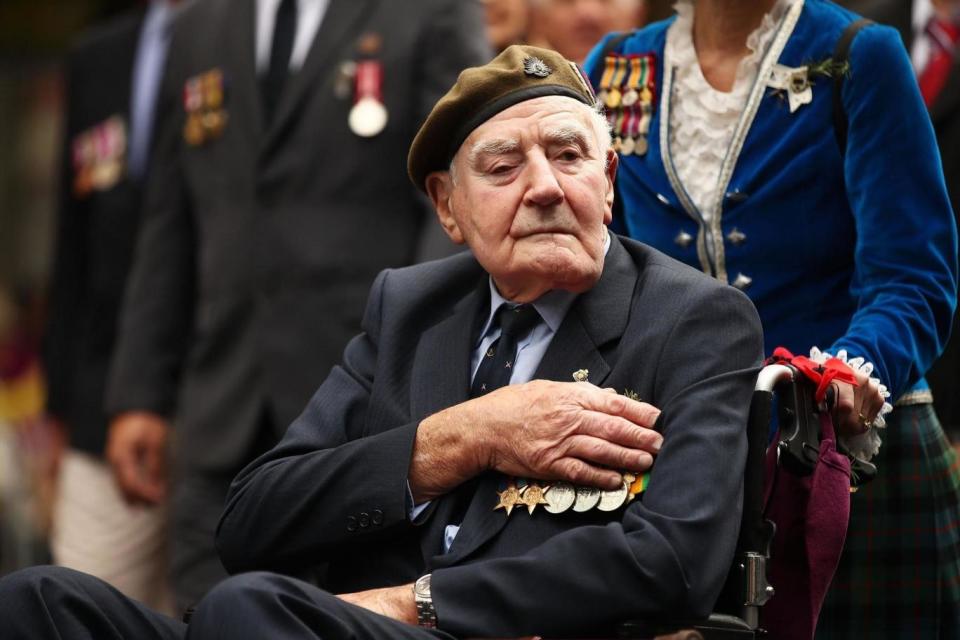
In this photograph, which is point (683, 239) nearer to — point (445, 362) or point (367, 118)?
point (445, 362)

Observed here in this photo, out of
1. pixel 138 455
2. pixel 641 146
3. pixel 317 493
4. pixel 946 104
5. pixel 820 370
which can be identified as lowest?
pixel 138 455

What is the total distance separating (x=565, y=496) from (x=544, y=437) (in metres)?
0.13

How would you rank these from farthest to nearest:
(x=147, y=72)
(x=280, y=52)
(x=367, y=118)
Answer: (x=147, y=72)
(x=280, y=52)
(x=367, y=118)

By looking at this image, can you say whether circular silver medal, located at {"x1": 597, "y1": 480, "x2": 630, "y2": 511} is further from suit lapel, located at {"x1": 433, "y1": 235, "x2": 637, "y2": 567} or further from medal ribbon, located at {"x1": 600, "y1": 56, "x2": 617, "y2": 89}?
medal ribbon, located at {"x1": 600, "y1": 56, "x2": 617, "y2": 89}

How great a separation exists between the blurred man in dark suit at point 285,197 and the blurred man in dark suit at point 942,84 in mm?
1310

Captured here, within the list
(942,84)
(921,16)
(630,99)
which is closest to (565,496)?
(630,99)

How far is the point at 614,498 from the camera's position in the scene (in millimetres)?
3805

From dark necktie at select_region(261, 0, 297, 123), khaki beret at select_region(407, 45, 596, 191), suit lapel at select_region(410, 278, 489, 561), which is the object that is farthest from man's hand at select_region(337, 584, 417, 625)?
dark necktie at select_region(261, 0, 297, 123)

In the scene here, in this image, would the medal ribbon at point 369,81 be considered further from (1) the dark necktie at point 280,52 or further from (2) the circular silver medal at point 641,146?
(2) the circular silver medal at point 641,146

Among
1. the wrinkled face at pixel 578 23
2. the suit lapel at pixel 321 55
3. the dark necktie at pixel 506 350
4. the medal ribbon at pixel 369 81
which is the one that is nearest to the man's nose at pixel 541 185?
the dark necktie at pixel 506 350

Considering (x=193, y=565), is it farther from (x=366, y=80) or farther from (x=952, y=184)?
(x=952, y=184)

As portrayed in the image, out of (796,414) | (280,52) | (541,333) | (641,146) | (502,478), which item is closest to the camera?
(796,414)

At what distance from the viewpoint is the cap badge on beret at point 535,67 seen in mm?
4188

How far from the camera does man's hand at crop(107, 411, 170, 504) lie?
6309 mm
